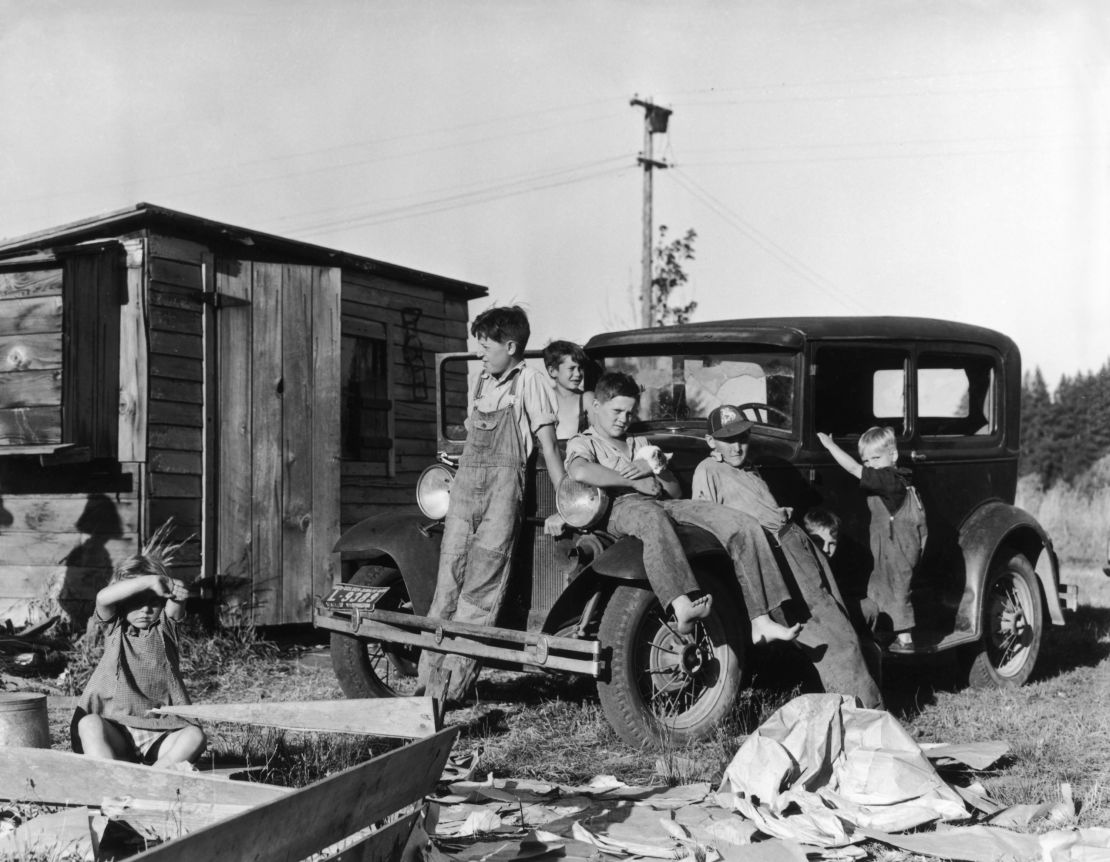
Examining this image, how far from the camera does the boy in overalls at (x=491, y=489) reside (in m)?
5.30

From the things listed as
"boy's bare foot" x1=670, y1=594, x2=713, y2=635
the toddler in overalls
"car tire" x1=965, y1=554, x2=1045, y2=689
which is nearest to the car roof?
the toddler in overalls

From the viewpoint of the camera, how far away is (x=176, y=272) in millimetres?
8477

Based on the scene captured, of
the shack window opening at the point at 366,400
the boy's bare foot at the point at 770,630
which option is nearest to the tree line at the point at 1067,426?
the shack window opening at the point at 366,400

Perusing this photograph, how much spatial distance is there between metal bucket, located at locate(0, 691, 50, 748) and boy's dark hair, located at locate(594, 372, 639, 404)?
268cm

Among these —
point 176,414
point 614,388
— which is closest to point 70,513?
point 176,414

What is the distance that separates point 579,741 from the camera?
17.1 ft

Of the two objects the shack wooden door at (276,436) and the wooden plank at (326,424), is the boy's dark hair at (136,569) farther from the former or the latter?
the wooden plank at (326,424)

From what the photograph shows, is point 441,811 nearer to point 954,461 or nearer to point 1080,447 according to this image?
point 954,461

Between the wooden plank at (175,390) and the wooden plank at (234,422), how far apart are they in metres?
0.17

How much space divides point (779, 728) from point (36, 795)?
2.43 m

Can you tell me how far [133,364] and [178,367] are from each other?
0.31m

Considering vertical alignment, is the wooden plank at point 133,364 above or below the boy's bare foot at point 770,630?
above

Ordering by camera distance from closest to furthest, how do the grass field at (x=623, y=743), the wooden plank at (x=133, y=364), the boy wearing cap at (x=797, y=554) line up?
the grass field at (x=623, y=743), the boy wearing cap at (x=797, y=554), the wooden plank at (x=133, y=364)

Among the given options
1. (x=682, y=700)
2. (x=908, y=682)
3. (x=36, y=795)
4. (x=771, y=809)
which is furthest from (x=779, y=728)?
(x=908, y=682)
